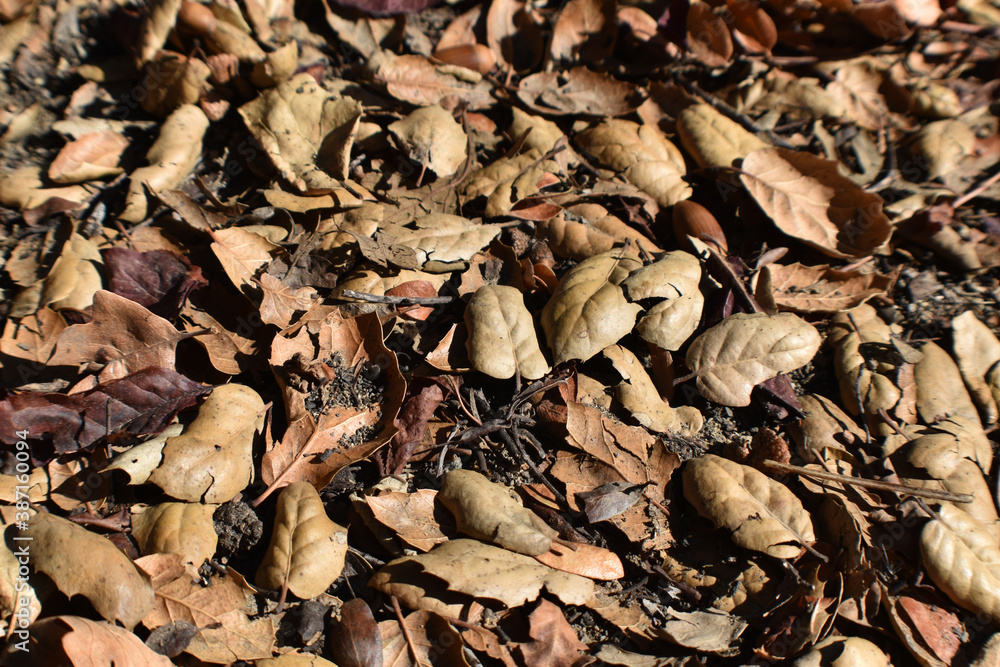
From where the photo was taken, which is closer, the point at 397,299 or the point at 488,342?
the point at 488,342

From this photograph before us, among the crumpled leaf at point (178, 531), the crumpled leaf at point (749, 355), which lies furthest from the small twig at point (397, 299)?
the crumpled leaf at point (749, 355)

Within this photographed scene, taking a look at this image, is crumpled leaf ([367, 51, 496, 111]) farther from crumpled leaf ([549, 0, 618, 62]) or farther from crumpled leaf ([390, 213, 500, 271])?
crumpled leaf ([390, 213, 500, 271])

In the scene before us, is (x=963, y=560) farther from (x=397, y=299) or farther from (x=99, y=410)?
(x=99, y=410)

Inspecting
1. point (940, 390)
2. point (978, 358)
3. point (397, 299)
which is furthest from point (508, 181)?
point (978, 358)

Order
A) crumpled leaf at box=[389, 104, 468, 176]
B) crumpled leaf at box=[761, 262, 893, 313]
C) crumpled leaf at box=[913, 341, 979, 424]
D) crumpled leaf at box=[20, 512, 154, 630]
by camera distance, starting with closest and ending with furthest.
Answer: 1. crumpled leaf at box=[20, 512, 154, 630]
2. crumpled leaf at box=[913, 341, 979, 424]
3. crumpled leaf at box=[761, 262, 893, 313]
4. crumpled leaf at box=[389, 104, 468, 176]

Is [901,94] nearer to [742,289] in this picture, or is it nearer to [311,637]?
[742,289]

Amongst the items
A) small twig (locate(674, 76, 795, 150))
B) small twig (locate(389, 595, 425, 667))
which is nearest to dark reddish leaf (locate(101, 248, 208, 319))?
small twig (locate(389, 595, 425, 667))
